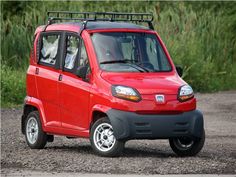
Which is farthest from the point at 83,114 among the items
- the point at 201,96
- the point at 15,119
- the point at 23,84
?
the point at 201,96

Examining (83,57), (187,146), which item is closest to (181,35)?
(83,57)

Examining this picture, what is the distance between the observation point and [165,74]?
12953mm

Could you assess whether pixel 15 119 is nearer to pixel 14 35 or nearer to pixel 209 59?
pixel 14 35

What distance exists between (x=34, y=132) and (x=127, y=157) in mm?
2301

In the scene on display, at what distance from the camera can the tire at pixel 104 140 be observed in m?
12.2

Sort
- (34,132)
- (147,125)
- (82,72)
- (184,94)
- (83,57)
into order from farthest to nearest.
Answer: (34,132) → (83,57) → (82,72) → (184,94) → (147,125)

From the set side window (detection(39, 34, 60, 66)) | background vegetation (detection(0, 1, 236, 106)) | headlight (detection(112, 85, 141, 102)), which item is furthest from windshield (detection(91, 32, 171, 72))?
background vegetation (detection(0, 1, 236, 106))

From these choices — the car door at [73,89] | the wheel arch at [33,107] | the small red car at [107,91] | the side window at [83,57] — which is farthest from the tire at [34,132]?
the side window at [83,57]

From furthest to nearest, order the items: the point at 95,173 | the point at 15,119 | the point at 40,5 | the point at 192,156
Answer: the point at 40,5, the point at 15,119, the point at 192,156, the point at 95,173

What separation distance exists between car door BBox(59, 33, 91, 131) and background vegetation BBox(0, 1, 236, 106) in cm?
918

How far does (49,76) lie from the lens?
13.7m

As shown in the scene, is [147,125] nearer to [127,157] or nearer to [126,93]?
[126,93]

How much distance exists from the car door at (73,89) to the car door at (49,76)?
188 millimetres

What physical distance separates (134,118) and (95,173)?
53.6 inches
